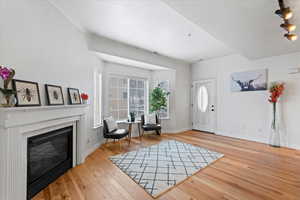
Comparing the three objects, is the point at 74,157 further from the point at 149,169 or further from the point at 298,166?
the point at 298,166

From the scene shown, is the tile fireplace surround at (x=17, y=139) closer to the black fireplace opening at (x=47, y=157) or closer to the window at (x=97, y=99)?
the black fireplace opening at (x=47, y=157)

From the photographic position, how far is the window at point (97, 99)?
3783mm

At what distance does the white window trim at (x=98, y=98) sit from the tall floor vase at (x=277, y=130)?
5.01m

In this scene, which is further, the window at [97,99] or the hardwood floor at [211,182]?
the window at [97,99]

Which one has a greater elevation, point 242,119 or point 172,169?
point 242,119

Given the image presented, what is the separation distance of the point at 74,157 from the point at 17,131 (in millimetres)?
1431

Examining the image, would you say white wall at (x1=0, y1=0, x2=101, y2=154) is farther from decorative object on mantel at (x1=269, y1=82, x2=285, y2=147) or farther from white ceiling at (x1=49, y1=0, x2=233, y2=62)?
decorative object on mantel at (x1=269, y1=82, x2=285, y2=147)

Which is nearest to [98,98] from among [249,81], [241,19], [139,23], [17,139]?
[139,23]

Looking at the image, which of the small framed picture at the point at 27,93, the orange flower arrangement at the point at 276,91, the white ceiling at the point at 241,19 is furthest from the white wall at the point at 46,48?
the orange flower arrangement at the point at 276,91

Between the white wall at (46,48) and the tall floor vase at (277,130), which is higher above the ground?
the white wall at (46,48)

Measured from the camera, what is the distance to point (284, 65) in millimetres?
3779

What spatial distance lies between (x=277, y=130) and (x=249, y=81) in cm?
164

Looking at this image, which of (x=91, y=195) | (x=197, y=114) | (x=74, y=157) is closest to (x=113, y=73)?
(x=74, y=157)

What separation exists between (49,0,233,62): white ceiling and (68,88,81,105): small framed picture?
1.41 meters
